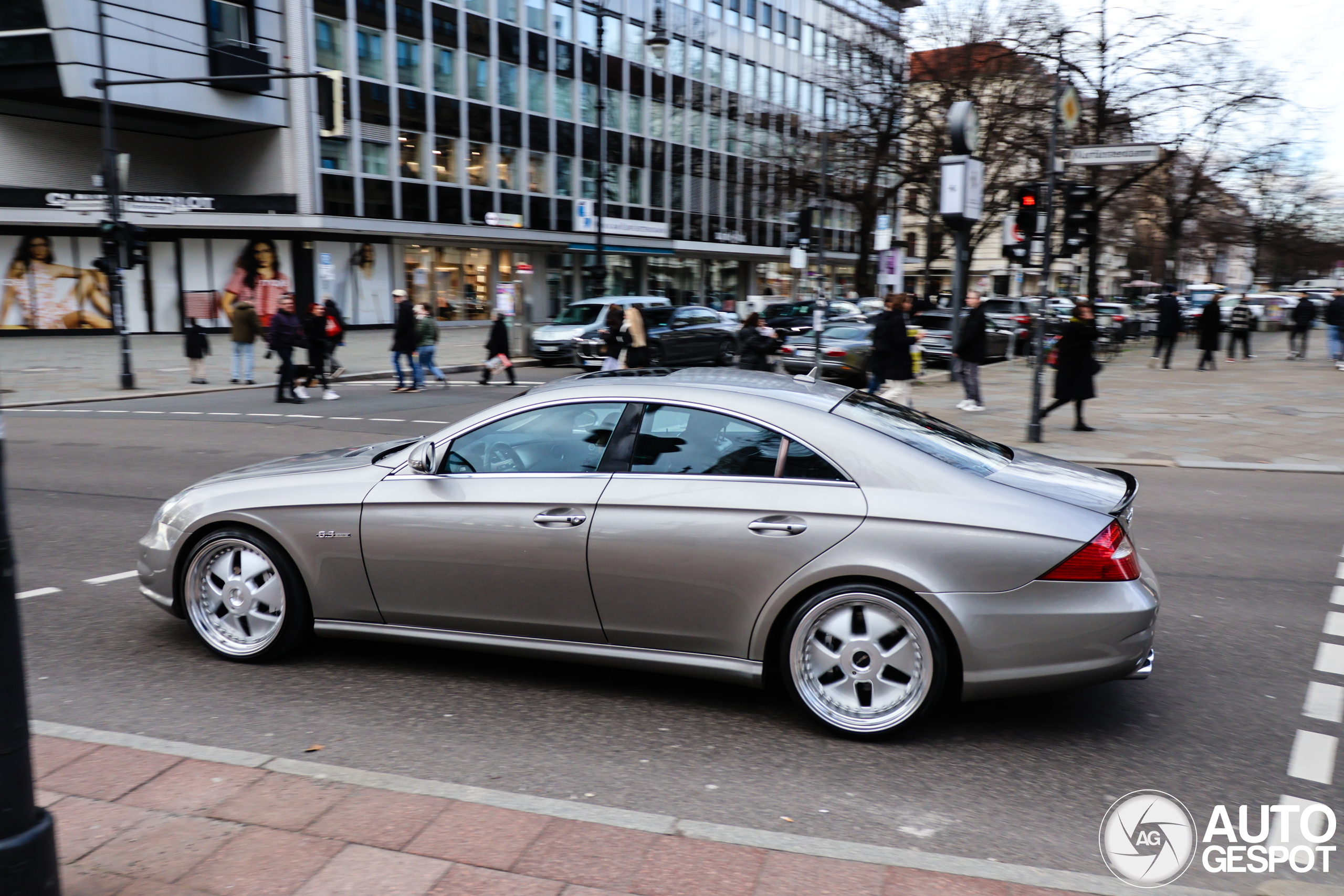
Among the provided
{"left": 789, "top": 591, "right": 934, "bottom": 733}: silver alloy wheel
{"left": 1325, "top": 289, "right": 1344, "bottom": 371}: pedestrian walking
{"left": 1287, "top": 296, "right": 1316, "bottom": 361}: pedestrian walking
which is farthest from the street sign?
{"left": 1287, "top": 296, "right": 1316, "bottom": 361}: pedestrian walking

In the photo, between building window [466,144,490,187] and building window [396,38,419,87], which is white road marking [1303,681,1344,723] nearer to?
building window [396,38,419,87]

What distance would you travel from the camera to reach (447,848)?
3.27 meters

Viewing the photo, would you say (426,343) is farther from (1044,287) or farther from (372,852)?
(372,852)

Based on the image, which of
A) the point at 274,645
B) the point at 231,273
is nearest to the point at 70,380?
the point at 231,273

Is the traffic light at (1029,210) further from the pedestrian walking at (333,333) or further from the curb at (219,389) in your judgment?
the curb at (219,389)

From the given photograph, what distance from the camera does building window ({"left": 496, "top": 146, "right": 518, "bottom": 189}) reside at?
43094 millimetres

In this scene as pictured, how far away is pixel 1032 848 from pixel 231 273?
122 feet

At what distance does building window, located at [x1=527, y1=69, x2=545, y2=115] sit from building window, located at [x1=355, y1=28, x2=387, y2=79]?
296 inches

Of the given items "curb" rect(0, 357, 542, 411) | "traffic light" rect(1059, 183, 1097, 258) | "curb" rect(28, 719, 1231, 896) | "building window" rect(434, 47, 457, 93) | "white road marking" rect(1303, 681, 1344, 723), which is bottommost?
"white road marking" rect(1303, 681, 1344, 723)

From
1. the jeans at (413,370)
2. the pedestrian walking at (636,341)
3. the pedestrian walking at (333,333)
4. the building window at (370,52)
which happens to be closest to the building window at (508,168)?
the building window at (370,52)

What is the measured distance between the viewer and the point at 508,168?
143 ft

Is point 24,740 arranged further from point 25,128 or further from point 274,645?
point 25,128

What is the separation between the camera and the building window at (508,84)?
141ft

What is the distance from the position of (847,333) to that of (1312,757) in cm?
2060
